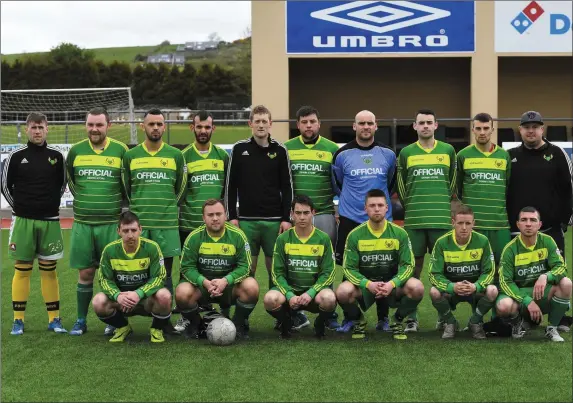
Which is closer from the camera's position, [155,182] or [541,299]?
[541,299]

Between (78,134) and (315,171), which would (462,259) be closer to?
(315,171)

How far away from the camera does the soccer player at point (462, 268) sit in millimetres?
5887

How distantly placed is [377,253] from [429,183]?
Answer: 2.33 ft

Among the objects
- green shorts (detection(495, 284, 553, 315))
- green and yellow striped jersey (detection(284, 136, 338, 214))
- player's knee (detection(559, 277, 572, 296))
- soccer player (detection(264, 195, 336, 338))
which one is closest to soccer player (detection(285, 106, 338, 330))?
green and yellow striped jersey (detection(284, 136, 338, 214))

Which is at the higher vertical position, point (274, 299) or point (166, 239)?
point (166, 239)

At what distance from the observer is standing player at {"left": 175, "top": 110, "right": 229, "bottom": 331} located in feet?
20.9

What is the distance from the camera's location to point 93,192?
20.3ft

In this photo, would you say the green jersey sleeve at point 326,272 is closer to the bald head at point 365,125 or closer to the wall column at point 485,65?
the bald head at point 365,125

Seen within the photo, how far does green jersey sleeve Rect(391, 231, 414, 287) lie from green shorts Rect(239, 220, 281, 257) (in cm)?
103

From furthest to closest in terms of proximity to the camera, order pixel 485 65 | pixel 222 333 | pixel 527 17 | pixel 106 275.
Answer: pixel 485 65
pixel 527 17
pixel 106 275
pixel 222 333

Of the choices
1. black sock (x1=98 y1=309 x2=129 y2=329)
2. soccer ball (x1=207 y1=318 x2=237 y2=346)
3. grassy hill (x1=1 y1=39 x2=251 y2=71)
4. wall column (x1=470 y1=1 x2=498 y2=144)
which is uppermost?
grassy hill (x1=1 y1=39 x2=251 y2=71)

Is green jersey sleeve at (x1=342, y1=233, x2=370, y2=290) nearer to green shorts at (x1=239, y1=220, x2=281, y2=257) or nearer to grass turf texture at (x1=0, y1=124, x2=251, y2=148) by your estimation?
green shorts at (x1=239, y1=220, x2=281, y2=257)

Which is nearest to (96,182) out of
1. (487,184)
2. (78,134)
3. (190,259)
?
(190,259)

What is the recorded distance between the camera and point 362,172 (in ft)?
20.7
